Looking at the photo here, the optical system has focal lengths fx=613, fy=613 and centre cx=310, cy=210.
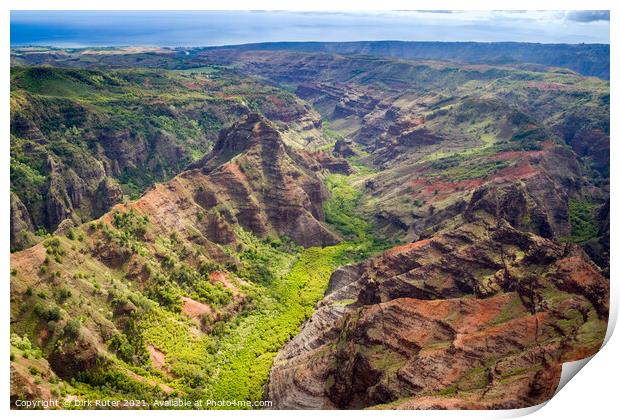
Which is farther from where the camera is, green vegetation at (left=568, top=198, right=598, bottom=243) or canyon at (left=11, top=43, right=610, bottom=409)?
green vegetation at (left=568, top=198, right=598, bottom=243)

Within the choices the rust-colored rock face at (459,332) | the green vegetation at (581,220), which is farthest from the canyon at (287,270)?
the green vegetation at (581,220)

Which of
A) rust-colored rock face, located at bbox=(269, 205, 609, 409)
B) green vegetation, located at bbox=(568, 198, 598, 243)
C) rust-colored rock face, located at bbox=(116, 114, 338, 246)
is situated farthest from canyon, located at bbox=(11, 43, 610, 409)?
green vegetation, located at bbox=(568, 198, 598, 243)

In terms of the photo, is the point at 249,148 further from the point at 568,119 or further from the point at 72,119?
the point at 568,119

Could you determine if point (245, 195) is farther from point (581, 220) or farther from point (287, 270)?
point (581, 220)

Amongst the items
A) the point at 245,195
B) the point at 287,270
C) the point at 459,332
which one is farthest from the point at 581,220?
the point at 459,332

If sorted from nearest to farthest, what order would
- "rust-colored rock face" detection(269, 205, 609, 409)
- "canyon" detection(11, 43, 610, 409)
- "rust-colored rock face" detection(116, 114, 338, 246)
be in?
"rust-colored rock face" detection(269, 205, 609, 409) → "canyon" detection(11, 43, 610, 409) → "rust-colored rock face" detection(116, 114, 338, 246)

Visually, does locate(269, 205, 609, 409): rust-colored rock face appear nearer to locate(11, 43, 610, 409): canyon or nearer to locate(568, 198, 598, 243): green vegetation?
locate(11, 43, 610, 409): canyon

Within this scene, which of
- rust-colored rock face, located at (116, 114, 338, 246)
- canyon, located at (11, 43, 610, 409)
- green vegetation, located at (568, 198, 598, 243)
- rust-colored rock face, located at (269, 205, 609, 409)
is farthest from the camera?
green vegetation, located at (568, 198, 598, 243)

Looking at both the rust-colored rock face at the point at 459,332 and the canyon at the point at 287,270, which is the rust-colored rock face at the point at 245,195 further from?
the rust-colored rock face at the point at 459,332
